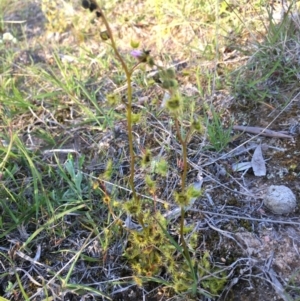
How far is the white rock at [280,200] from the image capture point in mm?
1243

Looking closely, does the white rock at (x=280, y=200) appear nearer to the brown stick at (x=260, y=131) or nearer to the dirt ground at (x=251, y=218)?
the dirt ground at (x=251, y=218)

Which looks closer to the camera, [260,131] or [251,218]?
[251,218]

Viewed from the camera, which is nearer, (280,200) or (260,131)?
(280,200)

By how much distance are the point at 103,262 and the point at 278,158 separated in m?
0.66

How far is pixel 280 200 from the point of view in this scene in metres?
1.24

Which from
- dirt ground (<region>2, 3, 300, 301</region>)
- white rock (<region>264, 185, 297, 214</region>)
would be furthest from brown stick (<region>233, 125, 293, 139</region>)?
white rock (<region>264, 185, 297, 214</region>)

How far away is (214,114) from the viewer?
4.96ft

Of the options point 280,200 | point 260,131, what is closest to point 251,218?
point 280,200

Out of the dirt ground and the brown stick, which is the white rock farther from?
the brown stick

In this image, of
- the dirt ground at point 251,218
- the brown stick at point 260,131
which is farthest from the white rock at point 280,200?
the brown stick at point 260,131

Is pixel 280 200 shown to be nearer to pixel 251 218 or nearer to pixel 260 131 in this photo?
pixel 251 218

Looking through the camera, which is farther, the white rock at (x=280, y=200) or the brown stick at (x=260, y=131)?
the brown stick at (x=260, y=131)

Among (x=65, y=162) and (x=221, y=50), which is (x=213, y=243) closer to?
(x=65, y=162)

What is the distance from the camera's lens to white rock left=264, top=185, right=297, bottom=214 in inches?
48.9
